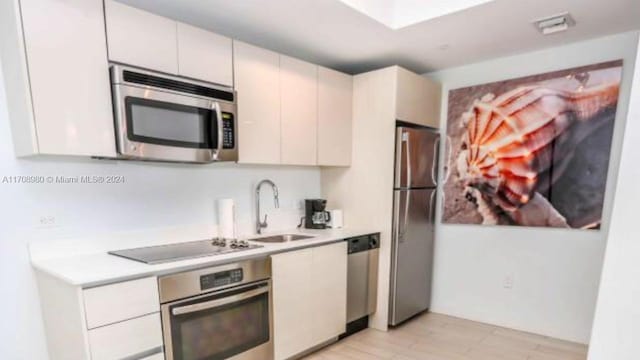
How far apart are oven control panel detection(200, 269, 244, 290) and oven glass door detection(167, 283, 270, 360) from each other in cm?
6

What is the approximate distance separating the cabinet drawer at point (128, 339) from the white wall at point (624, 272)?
2309mm

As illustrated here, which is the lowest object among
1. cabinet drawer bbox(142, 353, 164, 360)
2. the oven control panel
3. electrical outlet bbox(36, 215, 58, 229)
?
cabinet drawer bbox(142, 353, 164, 360)

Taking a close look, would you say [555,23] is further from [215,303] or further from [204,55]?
[215,303]

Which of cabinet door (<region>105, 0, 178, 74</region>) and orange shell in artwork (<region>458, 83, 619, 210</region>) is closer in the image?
cabinet door (<region>105, 0, 178, 74</region>)

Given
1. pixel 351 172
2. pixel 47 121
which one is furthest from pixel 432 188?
pixel 47 121

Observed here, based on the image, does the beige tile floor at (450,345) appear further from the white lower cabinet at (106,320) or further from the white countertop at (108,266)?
the white lower cabinet at (106,320)

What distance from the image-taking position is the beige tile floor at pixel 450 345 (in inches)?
98.2

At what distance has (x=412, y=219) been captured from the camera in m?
2.97

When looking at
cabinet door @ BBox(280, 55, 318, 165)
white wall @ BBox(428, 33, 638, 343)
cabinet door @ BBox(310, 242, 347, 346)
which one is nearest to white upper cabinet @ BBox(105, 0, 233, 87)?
cabinet door @ BBox(280, 55, 318, 165)

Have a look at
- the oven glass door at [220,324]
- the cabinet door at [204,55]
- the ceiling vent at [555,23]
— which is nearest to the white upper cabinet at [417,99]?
the ceiling vent at [555,23]

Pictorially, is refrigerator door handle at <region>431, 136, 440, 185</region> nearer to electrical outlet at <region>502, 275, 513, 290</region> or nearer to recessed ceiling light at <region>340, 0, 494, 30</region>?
electrical outlet at <region>502, 275, 513, 290</region>

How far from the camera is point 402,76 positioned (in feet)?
9.28

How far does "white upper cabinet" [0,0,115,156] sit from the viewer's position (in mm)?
1486

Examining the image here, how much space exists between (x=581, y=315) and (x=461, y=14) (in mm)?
2513
